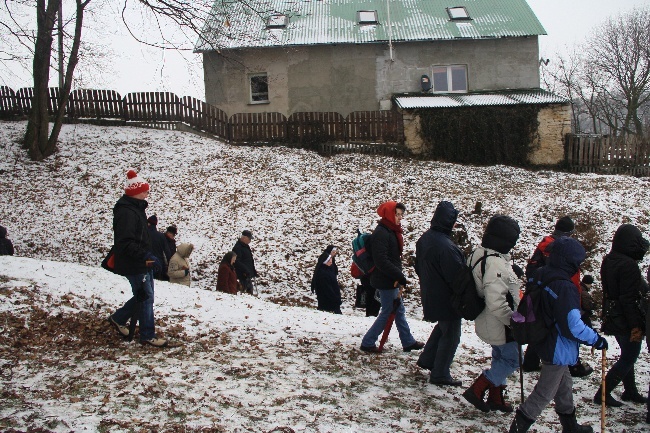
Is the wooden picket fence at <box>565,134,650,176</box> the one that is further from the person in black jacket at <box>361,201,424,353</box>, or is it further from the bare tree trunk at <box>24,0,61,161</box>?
the bare tree trunk at <box>24,0,61,161</box>

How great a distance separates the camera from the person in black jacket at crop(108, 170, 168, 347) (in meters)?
5.93

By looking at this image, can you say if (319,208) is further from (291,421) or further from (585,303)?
(291,421)

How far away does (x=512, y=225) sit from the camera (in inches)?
195

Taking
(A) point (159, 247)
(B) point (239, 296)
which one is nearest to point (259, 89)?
(A) point (159, 247)

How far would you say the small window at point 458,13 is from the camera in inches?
1040

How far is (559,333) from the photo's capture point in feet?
15.0

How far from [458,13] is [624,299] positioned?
947 inches

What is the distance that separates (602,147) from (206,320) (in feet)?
61.4

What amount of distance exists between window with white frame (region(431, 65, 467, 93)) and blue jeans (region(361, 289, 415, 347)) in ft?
68.1

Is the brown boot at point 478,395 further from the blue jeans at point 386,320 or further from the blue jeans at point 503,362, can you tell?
the blue jeans at point 386,320

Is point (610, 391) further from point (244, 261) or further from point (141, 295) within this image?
point (244, 261)

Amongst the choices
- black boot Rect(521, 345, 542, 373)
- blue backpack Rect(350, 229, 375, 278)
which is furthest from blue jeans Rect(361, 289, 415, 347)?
black boot Rect(521, 345, 542, 373)

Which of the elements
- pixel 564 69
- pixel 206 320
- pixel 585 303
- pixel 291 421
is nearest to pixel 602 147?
pixel 585 303

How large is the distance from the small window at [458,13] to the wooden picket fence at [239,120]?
7745 millimetres
